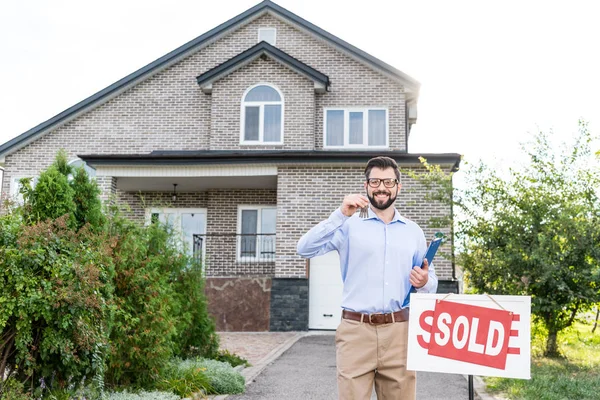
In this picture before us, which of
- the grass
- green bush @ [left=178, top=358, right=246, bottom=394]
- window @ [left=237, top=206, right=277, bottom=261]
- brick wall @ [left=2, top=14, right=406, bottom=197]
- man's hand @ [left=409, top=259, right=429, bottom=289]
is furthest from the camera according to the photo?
brick wall @ [left=2, top=14, right=406, bottom=197]

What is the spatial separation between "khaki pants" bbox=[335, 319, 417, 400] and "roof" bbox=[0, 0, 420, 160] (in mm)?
14576

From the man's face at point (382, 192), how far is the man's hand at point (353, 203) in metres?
0.18

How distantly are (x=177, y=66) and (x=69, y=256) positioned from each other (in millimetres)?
14193

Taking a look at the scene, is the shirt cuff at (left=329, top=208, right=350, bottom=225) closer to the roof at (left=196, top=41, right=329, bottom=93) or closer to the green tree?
the green tree

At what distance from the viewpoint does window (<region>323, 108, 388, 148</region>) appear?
16453 mm

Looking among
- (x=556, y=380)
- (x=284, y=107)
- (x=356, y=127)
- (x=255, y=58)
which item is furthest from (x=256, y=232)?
(x=556, y=380)

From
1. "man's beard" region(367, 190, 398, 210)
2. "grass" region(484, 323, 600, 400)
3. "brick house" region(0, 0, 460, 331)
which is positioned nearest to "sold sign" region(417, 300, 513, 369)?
"man's beard" region(367, 190, 398, 210)

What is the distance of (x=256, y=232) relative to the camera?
650 inches

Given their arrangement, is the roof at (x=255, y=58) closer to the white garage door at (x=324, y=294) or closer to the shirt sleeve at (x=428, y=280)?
the white garage door at (x=324, y=294)

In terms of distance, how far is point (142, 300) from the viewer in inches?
246

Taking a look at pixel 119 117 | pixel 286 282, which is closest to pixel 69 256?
Result: pixel 286 282

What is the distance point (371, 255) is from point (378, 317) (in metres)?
0.35

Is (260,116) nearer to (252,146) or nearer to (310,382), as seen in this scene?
(252,146)

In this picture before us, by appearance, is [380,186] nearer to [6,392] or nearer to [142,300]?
[6,392]
